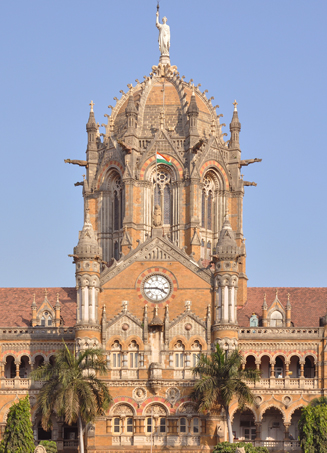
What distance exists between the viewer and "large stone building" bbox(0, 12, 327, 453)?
9112cm

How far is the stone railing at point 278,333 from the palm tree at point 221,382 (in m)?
7.65

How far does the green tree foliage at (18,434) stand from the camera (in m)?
80.3

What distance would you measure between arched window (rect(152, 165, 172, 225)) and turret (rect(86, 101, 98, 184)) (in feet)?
20.6

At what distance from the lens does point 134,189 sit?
4053 inches

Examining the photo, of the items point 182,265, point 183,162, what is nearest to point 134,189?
point 183,162

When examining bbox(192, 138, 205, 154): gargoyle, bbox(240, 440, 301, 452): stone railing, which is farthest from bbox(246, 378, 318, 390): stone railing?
bbox(192, 138, 205, 154): gargoyle

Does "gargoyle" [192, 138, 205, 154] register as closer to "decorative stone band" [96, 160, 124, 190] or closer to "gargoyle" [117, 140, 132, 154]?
"gargoyle" [117, 140, 132, 154]

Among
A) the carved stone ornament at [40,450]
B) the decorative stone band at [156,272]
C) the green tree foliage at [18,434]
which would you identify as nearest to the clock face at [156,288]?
the decorative stone band at [156,272]

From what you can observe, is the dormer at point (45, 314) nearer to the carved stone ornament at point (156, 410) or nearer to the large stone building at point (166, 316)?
the large stone building at point (166, 316)

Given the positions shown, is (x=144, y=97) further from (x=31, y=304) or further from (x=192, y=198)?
(x=31, y=304)

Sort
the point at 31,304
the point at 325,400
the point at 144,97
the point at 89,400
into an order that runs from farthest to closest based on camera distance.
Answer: the point at 144,97 → the point at 31,304 → the point at 325,400 → the point at 89,400

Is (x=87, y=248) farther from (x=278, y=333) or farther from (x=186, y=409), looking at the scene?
(x=278, y=333)

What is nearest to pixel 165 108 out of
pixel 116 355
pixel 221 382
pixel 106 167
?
pixel 106 167

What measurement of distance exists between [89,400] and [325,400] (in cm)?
1944
